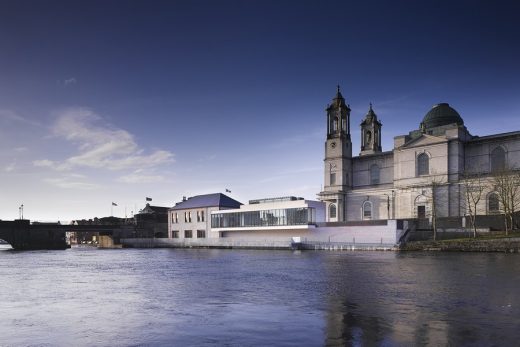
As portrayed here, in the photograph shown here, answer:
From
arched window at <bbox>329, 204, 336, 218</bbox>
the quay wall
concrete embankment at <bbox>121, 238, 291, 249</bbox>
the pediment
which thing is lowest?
concrete embankment at <bbox>121, 238, 291, 249</bbox>

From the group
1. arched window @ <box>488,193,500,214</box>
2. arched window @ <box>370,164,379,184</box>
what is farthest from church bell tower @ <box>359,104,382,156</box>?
arched window @ <box>488,193,500,214</box>

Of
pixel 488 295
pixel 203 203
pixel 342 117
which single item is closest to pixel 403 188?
pixel 342 117

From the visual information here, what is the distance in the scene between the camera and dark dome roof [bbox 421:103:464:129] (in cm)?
10188

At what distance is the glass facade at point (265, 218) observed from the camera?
93.9 metres

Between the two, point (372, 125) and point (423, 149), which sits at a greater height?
point (372, 125)

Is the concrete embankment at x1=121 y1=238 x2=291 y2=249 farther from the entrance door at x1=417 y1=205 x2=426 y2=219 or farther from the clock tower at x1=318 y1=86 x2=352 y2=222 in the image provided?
the entrance door at x1=417 y1=205 x2=426 y2=219

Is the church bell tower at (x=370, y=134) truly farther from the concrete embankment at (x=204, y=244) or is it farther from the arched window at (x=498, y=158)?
the concrete embankment at (x=204, y=244)

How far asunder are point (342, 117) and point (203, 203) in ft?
136

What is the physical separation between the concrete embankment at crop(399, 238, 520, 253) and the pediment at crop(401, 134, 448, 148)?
28.8 meters

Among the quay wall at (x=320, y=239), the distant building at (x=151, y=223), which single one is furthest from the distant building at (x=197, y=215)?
the distant building at (x=151, y=223)

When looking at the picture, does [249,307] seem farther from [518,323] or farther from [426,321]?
[518,323]

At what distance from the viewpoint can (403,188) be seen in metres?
93.1

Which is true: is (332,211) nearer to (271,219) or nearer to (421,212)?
(271,219)

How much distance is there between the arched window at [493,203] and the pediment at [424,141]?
13.9 m
